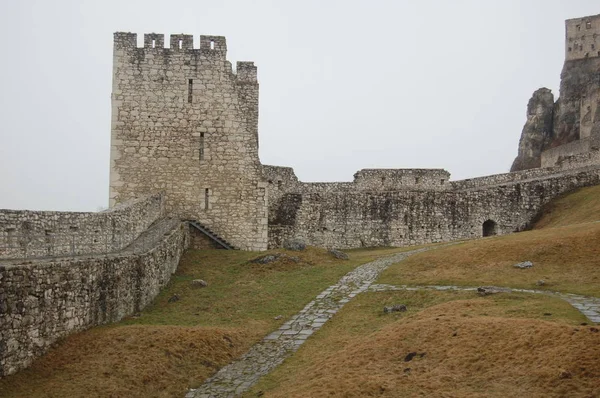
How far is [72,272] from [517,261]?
15.8 m

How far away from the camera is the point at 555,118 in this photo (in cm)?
8125

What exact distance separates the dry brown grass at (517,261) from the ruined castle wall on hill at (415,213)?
12.0m

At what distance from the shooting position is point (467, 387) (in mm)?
11242

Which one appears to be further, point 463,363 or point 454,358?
point 454,358

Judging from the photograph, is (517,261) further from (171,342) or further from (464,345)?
(171,342)

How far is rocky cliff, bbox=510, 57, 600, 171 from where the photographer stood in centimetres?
7494

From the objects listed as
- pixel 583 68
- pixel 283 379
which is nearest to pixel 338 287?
pixel 283 379

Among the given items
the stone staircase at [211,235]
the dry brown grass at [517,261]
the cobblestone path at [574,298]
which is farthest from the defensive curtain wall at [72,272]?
the dry brown grass at [517,261]

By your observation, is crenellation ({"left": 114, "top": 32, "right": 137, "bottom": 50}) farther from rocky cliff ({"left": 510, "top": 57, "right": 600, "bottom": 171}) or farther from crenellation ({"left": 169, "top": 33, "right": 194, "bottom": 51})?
rocky cliff ({"left": 510, "top": 57, "right": 600, "bottom": 171})

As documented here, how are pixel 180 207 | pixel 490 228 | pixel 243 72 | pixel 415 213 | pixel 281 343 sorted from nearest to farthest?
pixel 281 343, pixel 180 207, pixel 243 72, pixel 415 213, pixel 490 228

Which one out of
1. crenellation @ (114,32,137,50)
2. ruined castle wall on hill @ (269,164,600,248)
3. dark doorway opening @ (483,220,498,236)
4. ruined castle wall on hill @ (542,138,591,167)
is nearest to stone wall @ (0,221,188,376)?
crenellation @ (114,32,137,50)

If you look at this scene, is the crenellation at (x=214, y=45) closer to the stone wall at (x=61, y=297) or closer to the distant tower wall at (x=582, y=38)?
the stone wall at (x=61, y=297)

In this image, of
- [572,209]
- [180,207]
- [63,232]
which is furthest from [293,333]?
[572,209]

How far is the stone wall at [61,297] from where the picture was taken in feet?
43.7
